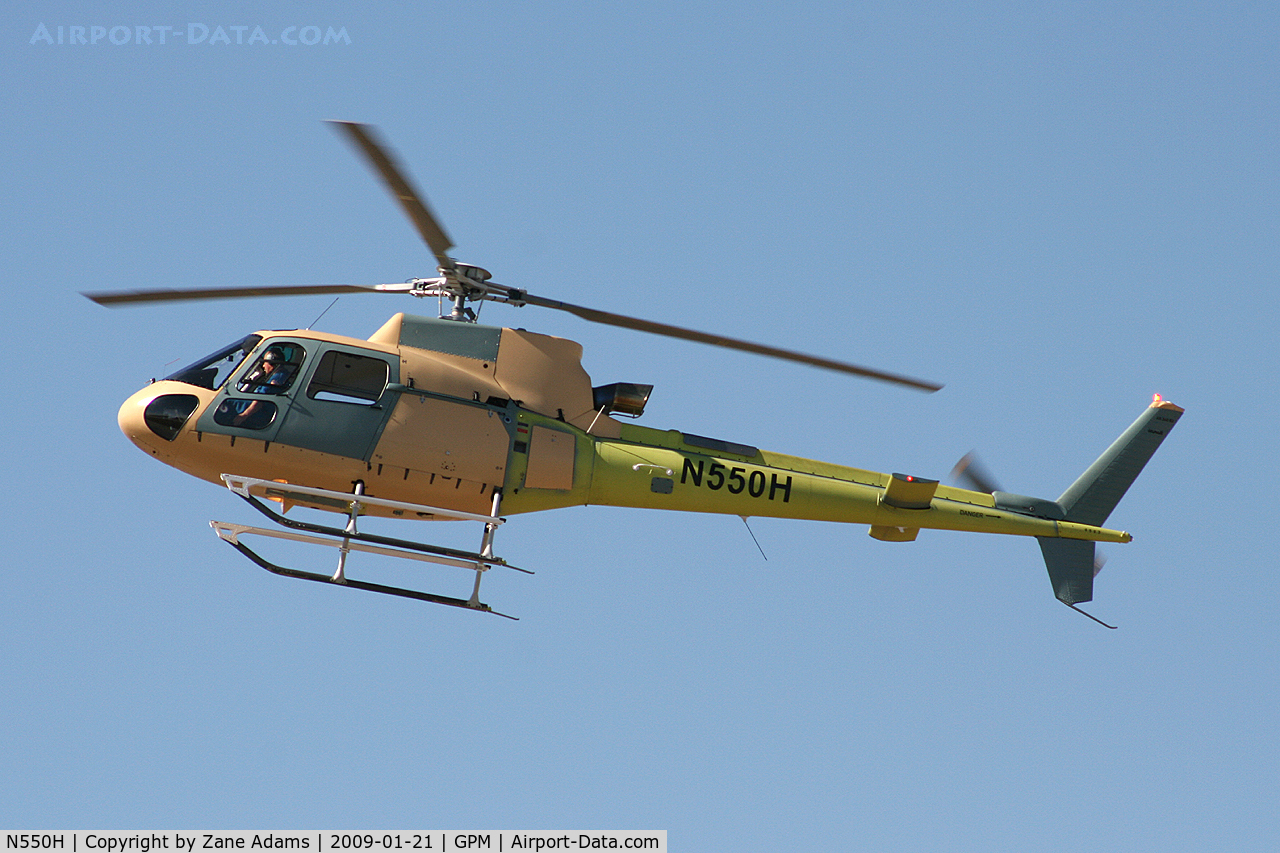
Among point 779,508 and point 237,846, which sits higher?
point 779,508

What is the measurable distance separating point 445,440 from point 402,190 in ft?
11.4

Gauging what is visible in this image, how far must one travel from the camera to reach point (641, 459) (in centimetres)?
1630

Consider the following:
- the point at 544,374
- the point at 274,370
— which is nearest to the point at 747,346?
the point at 544,374

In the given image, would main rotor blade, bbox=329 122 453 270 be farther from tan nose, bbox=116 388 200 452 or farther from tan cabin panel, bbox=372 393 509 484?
tan nose, bbox=116 388 200 452

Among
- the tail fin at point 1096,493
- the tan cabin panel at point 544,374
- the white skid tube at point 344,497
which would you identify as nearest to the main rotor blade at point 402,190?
the tan cabin panel at point 544,374

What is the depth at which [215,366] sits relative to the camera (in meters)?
15.2

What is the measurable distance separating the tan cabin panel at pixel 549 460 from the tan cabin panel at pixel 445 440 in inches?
13.9

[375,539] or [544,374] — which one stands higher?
[544,374]

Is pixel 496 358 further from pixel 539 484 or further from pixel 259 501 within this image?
pixel 259 501

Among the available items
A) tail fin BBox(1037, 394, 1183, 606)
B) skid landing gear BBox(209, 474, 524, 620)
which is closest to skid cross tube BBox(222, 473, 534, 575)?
skid landing gear BBox(209, 474, 524, 620)

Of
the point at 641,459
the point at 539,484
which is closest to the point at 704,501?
the point at 641,459

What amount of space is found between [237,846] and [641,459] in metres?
6.37

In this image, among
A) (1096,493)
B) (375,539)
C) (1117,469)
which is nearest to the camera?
(375,539)

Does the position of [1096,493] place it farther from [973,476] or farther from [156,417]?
[156,417]
